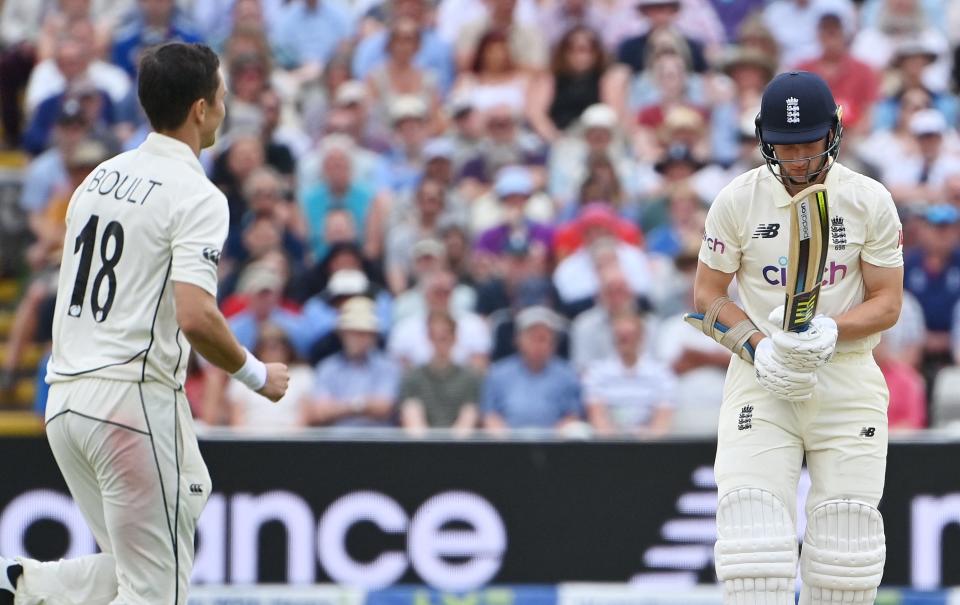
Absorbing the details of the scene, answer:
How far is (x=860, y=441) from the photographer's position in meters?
6.05

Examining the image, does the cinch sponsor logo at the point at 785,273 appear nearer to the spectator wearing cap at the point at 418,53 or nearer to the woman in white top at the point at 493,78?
the woman in white top at the point at 493,78

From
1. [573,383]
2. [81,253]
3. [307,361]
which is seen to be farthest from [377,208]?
[81,253]

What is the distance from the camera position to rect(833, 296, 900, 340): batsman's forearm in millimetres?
5961

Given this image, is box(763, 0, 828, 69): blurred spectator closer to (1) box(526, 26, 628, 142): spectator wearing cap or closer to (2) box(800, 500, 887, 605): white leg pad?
(1) box(526, 26, 628, 142): spectator wearing cap

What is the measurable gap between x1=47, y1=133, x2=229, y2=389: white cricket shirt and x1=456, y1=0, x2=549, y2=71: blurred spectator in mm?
7707

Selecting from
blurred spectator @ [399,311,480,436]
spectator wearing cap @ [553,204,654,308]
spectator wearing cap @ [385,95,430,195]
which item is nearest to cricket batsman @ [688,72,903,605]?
blurred spectator @ [399,311,480,436]

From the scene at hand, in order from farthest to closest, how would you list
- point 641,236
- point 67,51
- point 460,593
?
point 67,51 → point 641,236 → point 460,593

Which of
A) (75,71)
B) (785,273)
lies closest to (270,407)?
(75,71)

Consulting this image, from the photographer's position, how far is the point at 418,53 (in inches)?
528

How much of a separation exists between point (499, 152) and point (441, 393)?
285 centimetres

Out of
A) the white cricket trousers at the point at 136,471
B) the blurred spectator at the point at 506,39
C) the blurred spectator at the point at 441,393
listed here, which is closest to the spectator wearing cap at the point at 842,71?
the blurred spectator at the point at 506,39

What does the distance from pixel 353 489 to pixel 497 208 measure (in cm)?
356

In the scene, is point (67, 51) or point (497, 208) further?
point (67, 51)

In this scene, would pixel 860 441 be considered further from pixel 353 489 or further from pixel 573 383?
pixel 573 383
